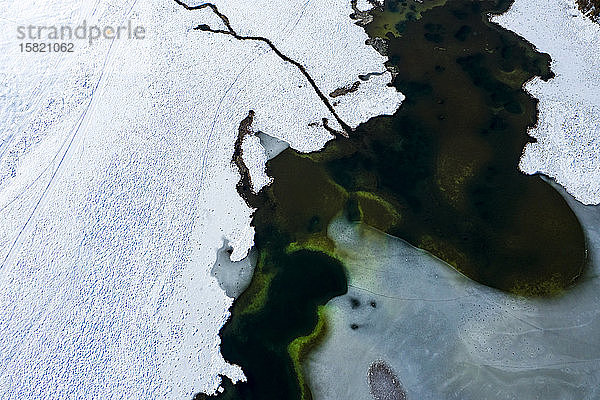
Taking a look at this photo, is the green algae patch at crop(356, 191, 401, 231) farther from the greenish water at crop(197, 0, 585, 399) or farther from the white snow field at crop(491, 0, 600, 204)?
the white snow field at crop(491, 0, 600, 204)

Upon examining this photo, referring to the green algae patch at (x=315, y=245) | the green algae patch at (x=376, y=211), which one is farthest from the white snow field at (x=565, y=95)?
the green algae patch at (x=315, y=245)

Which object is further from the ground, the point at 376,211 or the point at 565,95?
the point at 565,95

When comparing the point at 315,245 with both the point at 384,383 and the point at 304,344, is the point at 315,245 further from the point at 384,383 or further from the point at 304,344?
the point at 384,383

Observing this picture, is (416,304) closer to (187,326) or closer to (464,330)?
(464,330)

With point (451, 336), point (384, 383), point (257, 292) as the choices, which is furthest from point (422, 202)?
point (257, 292)

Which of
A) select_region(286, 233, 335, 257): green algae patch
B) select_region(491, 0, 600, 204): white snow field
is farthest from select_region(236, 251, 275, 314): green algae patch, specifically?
select_region(491, 0, 600, 204): white snow field
